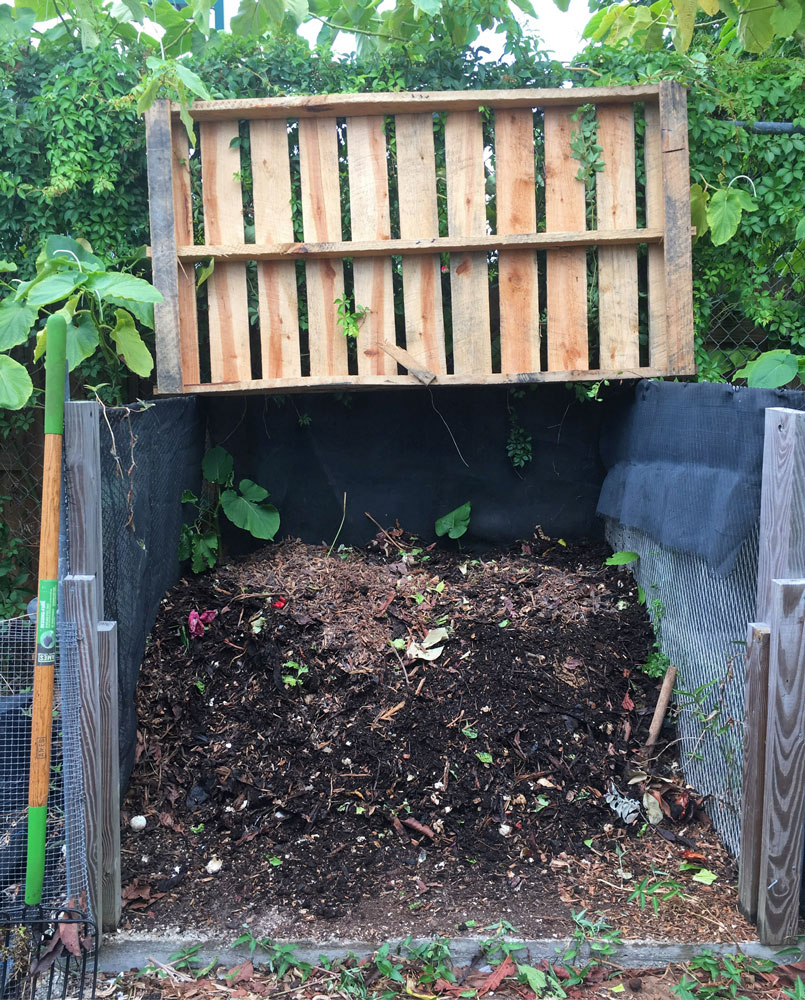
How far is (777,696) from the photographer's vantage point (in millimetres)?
2150

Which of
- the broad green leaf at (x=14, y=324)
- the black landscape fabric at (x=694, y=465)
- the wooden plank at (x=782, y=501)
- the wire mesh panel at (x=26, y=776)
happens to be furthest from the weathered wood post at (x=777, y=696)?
the broad green leaf at (x=14, y=324)

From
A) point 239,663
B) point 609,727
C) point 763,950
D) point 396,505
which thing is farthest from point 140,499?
point 763,950

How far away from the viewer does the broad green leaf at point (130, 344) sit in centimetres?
311

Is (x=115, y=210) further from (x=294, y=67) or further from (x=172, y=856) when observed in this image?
(x=172, y=856)

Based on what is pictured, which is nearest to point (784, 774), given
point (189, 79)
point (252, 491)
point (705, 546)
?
point (705, 546)

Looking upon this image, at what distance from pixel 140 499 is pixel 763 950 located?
2.42m

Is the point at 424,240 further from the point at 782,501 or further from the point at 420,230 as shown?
the point at 782,501

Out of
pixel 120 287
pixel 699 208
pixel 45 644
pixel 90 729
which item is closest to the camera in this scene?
pixel 45 644

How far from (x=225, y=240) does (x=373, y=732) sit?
222cm

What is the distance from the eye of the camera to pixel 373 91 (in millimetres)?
3555

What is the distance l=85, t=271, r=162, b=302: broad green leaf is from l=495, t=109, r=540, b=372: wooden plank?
5.04 feet

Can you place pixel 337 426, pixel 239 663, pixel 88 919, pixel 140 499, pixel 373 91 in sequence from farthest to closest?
pixel 337 426
pixel 373 91
pixel 239 663
pixel 140 499
pixel 88 919

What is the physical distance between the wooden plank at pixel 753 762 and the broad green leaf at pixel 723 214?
81.8 inches

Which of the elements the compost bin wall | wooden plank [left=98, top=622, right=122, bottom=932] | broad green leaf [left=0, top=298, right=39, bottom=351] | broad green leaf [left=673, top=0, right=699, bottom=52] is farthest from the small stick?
broad green leaf [left=0, top=298, right=39, bottom=351]
